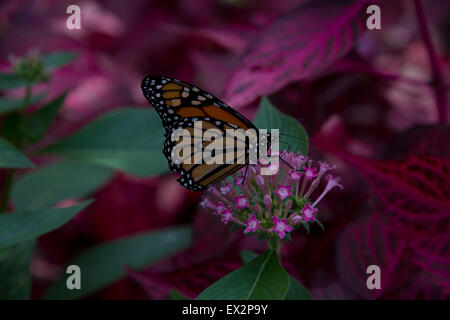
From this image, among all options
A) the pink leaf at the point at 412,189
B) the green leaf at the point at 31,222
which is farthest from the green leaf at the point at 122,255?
the pink leaf at the point at 412,189

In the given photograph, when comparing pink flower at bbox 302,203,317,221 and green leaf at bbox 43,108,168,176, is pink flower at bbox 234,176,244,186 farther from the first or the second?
green leaf at bbox 43,108,168,176

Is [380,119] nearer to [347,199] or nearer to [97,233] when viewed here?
[347,199]

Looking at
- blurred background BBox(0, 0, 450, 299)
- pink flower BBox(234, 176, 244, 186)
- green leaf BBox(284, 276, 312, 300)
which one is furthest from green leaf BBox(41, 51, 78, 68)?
green leaf BBox(284, 276, 312, 300)

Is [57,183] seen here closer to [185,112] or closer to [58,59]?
[58,59]

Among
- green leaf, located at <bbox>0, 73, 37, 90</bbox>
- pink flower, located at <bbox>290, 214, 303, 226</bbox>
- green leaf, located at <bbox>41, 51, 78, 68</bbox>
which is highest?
green leaf, located at <bbox>41, 51, 78, 68</bbox>

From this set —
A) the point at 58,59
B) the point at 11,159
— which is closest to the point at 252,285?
the point at 11,159
